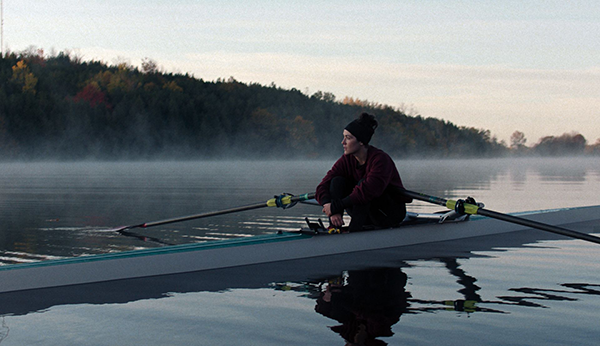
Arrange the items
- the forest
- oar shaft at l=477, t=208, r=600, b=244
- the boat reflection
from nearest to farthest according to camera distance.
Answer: the boat reflection < oar shaft at l=477, t=208, r=600, b=244 < the forest

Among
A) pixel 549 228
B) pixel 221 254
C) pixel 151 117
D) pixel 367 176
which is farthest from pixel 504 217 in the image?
pixel 151 117

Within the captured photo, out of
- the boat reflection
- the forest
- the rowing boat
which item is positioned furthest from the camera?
the forest

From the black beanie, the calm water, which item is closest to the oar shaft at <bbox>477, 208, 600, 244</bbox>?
the calm water

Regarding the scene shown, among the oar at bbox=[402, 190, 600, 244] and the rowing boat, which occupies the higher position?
the oar at bbox=[402, 190, 600, 244]

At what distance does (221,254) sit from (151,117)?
293 feet

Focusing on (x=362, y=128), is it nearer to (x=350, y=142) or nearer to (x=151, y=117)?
(x=350, y=142)

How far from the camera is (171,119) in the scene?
94.4 m

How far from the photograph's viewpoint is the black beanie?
6.32 m

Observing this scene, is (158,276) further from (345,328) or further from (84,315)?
(345,328)

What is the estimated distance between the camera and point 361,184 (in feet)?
21.0

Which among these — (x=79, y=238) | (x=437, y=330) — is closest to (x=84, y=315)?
(x=437, y=330)

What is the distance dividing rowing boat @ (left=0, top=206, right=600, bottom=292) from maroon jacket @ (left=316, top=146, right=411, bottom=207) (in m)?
0.50

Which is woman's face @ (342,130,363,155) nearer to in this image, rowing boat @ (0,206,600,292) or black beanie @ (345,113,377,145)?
black beanie @ (345,113,377,145)

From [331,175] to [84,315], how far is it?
3181 mm
